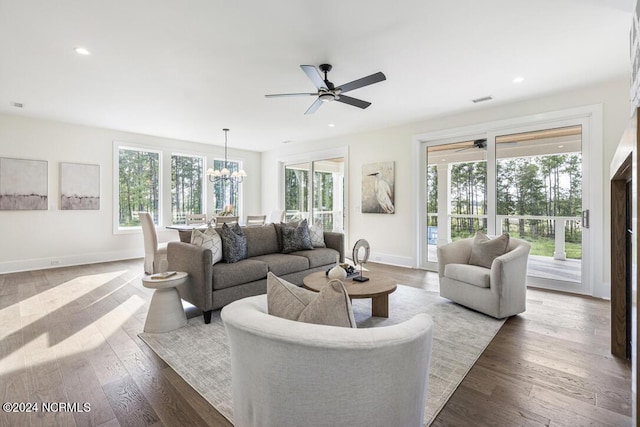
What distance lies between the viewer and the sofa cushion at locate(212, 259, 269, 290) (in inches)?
116

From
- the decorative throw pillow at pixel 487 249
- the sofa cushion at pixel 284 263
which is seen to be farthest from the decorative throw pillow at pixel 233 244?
the decorative throw pillow at pixel 487 249

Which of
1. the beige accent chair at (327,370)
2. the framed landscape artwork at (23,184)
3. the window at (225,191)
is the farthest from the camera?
the window at (225,191)

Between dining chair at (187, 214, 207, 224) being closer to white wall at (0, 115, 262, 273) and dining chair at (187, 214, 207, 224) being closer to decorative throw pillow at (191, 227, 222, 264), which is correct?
white wall at (0, 115, 262, 273)

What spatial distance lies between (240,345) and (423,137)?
5.00m

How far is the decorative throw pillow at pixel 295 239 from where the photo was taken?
4.10 m

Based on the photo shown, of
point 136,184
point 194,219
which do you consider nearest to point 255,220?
point 194,219

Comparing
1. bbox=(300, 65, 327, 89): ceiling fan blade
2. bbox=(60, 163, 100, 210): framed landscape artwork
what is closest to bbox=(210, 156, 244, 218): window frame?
bbox=(60, 163, 100, 210): framed landscape artwork

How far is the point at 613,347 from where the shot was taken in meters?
2.29

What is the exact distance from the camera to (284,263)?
358 cm

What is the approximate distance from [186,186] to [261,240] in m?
4.00

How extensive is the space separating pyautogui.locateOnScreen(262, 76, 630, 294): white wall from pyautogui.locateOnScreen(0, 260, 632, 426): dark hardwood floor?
2.02 metres

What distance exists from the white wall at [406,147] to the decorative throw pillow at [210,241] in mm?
3455

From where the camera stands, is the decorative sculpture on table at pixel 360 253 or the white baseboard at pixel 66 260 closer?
the decorative sculpture on table at pixel 360 253

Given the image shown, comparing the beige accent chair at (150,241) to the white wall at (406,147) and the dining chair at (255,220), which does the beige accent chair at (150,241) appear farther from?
the white wall at (406,147)
